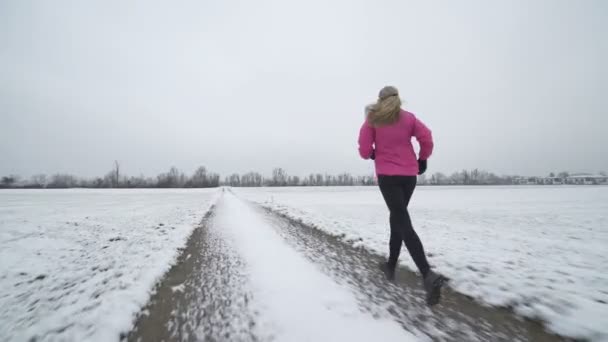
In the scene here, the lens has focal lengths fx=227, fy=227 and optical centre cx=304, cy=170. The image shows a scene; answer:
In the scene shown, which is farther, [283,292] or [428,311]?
[283,292]

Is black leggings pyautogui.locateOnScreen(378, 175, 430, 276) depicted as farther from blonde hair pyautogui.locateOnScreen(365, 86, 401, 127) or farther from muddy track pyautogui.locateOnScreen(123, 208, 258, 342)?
muddy track pyautogui.locateOnScreen(123, 208, 258, 342)

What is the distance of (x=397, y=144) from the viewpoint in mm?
2434

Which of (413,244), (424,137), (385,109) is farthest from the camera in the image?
(424,137)

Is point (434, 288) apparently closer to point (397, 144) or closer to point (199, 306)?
point (397, 144)

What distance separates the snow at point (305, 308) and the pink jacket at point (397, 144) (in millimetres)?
1374

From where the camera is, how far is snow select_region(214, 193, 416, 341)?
165 centimetres

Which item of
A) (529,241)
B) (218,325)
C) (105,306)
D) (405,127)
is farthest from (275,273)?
(529,241)

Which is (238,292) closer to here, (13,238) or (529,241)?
(529,241)

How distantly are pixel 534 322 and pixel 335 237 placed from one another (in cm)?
357

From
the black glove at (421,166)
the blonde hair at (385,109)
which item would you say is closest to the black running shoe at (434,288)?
the black glove at (421,166)

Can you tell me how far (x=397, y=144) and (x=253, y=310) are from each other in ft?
7.04

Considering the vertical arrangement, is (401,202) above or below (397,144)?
below

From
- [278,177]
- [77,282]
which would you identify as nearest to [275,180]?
[278,177]

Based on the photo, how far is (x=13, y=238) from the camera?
556 cm
